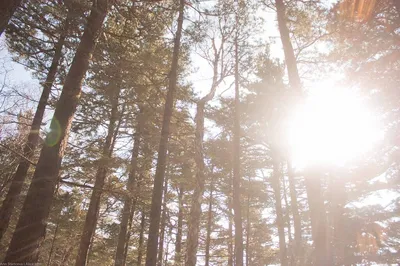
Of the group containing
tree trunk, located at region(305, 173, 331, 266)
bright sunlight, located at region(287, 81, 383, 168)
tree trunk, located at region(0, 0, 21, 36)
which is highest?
bright sunlight, located at region(287, 81, 383, 168)

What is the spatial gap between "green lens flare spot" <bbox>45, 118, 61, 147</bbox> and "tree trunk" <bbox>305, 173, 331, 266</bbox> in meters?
6.38

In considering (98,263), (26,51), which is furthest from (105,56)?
(98,263)

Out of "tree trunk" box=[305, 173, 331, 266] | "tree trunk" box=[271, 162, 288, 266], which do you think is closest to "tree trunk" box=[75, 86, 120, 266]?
"tree trunk" box=[305, 173, 331, 266]

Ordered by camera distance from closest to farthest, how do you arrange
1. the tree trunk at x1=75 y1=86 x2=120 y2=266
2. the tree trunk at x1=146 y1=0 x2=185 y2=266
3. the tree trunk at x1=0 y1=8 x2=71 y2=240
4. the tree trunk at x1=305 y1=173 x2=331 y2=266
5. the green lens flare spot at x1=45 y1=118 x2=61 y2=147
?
the green lens flare spot at x1=45 y1=118 x2=61 y2=147 < the tree trunk at x1=305 y1=173 x2=331 y2=266 < the tree trunk at x1=146 y1=0 x2=185 y2=266 < the tree trunk at x1=0 y1=8 x2=71 y2=240 < the tree trunk at x1=75 y1=86 x2=120 y2=266

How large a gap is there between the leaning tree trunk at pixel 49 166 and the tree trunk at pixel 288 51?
225 inches

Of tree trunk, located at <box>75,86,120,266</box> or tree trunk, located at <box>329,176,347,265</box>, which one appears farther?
tree trunk, located at <box>329,176,347,265</box>

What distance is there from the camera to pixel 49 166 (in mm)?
5508

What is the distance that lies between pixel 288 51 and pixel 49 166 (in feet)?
25.4

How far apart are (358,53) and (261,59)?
657cm

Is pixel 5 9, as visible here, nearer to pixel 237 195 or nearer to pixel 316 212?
pixel 316 212

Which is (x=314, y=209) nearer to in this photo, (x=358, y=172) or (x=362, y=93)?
(x=362, y=93)

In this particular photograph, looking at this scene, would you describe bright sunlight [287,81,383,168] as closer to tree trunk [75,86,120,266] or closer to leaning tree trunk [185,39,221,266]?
leaning tree trunk [185,39,221,266]

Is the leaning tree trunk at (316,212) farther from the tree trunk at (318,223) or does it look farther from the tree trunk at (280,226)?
the tree trunk at (280,226)

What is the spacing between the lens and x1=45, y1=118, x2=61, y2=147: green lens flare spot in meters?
5.72
